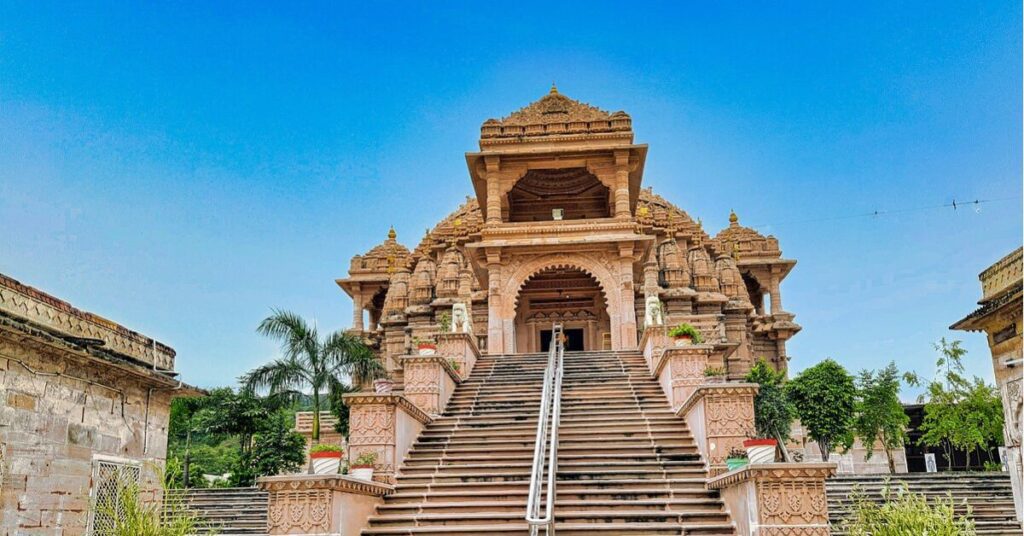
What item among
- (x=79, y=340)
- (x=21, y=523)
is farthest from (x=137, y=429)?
(x=21, y=523)

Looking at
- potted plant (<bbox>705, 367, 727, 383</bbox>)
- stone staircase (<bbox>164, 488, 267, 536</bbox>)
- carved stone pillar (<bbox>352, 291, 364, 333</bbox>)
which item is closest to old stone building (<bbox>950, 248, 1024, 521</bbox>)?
potted plant (<bbox>705, 367, 727, 383</bbox>)

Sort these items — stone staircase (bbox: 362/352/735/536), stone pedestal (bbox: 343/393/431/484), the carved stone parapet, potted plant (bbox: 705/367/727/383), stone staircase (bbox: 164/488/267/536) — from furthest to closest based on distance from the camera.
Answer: the carved stone parapet
stone staircase (bbox: 164/488/267/536)
potted plant (bbox: 705/367/727/383)
stone pedestal (bbox: 343/393/431/484)
stone staircase (bbox: 362/352/735/536)

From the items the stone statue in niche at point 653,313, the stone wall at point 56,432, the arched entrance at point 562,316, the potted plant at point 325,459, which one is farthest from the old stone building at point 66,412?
the arched entrance at point 562,316

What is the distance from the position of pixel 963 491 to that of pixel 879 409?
8.47m

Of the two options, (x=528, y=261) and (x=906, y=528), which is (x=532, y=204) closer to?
(x=528, y=261)

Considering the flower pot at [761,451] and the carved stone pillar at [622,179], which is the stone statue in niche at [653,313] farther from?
the flower pot at [761,451]

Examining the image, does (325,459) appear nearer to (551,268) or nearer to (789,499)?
(789,499)

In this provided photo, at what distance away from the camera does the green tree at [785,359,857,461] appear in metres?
22.6

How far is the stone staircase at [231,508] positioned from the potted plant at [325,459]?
6254 millimetres

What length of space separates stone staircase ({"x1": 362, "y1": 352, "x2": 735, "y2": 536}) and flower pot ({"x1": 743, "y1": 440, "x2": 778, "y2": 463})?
3.55 feet

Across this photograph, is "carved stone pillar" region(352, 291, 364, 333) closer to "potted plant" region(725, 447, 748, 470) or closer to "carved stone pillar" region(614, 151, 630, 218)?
"carved stone pillar" region(614, 151, 630, 218)

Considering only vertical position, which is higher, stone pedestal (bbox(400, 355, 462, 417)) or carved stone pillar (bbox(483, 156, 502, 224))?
carved stone pillar (bbox(483, 156, 502, 224))

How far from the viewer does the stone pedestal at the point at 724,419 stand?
410 inches

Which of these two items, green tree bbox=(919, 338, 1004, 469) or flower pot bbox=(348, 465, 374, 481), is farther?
green tree bbox=(919, 338, 1004, 469)
